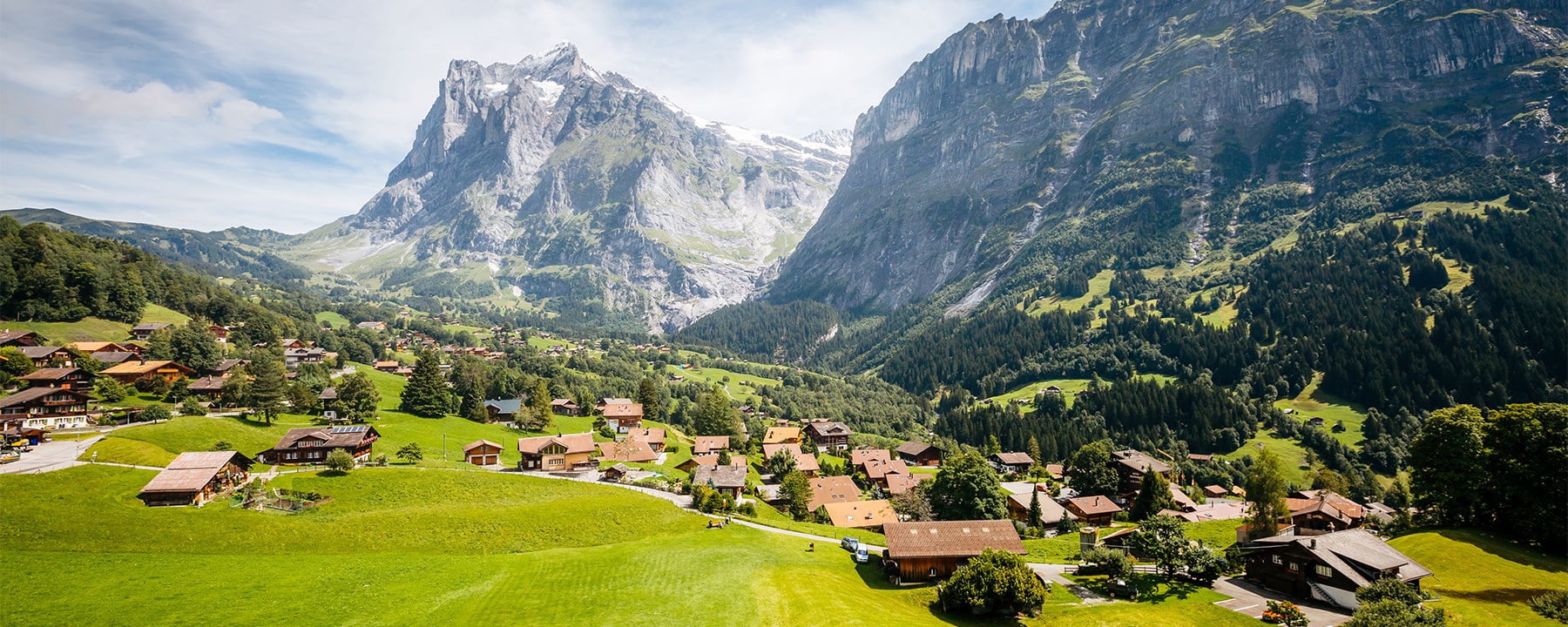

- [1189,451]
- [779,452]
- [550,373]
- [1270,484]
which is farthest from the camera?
[550,373]

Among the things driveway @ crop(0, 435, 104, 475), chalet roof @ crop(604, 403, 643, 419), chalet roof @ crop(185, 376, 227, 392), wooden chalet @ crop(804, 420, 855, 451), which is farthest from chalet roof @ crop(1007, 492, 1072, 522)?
chalet roof @ crop(185, 376, 227, 392)

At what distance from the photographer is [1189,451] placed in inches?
4897

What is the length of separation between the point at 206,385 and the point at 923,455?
108655mm

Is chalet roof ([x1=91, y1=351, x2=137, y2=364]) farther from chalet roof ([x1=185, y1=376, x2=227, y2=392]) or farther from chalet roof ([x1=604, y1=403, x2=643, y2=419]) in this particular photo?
chalet roof ([x1=604, y1=403, x2=643, y2=419])

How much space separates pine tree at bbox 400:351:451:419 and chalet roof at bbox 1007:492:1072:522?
277 ft

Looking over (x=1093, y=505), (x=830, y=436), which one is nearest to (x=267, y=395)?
(x=830, y=436)

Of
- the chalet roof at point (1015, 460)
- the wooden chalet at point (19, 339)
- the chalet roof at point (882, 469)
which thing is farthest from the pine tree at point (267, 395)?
the chalet roof at point (1015, 460)

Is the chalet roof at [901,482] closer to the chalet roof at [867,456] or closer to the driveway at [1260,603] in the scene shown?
the chalet roof at [867,456]

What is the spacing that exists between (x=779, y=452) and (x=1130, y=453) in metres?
55.6

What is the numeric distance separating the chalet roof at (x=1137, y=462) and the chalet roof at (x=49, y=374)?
13233cm

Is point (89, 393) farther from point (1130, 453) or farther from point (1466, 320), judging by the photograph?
point (1466, 320)

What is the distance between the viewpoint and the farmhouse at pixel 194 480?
46000 mm

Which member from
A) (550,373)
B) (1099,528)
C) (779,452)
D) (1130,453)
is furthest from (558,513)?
(550,373)

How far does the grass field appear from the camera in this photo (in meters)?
38.0
